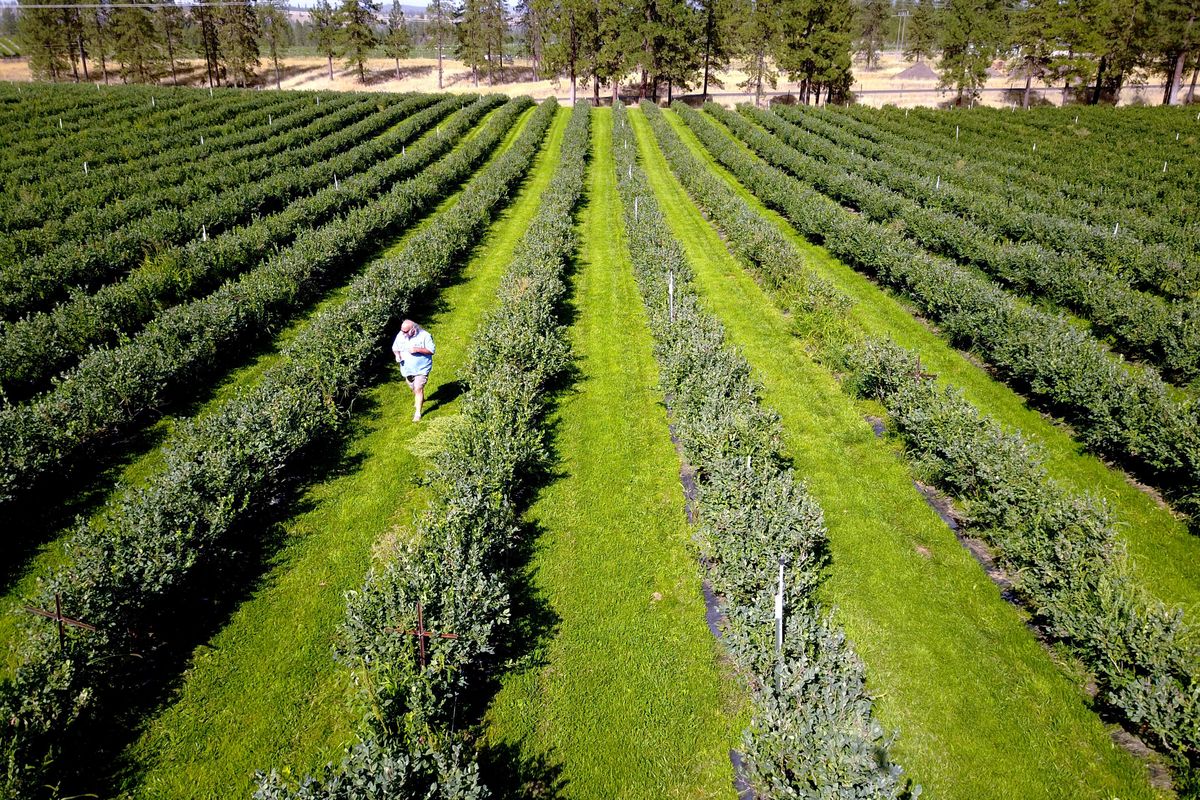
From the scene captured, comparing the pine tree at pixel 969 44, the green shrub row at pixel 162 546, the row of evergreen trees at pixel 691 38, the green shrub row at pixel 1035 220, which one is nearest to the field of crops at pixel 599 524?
the green shrub row at pixel 162 546

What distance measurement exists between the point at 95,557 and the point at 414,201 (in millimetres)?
24020

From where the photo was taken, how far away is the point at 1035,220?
23.4m

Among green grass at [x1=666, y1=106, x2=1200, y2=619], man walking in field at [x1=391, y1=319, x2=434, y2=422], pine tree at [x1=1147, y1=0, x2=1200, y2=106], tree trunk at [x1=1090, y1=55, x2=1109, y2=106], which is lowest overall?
green grass at [x1=666, y1=106, x2=1200, y2=619]

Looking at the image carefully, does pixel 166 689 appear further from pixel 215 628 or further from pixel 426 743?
pixel 426 743

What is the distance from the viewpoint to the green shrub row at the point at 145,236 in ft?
54.4

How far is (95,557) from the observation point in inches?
285

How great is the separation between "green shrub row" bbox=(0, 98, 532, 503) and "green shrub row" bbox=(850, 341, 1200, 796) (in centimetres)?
1442

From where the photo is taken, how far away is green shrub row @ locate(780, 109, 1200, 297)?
1911 cm

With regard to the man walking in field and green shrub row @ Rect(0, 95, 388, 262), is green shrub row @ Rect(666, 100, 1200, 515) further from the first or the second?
green shrub row @ Rect(0, 95, 388, 262)

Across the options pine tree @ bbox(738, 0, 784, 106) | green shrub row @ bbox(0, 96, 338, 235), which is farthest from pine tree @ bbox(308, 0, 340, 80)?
pine tree @ bbox(738, 0, 784, 106)

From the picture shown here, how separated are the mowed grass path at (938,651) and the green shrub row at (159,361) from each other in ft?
40.3

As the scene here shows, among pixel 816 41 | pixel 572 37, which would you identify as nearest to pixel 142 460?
pixel 816 41

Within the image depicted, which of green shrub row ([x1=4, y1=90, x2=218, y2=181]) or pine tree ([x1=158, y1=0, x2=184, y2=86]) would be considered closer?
green shrub row ([x1=4, y1=90, x2=218, y2=181])

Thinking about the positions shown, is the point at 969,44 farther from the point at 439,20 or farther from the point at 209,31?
the point at 209,31
